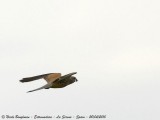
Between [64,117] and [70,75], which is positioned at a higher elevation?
[70,75]

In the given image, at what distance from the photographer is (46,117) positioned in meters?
52.4

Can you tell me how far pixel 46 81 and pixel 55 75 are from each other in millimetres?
1413

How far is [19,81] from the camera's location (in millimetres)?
52812

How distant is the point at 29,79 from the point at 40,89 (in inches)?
213

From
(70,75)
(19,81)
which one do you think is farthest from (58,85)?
(19,81)

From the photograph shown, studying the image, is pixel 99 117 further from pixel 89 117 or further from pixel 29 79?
pixel 29 79

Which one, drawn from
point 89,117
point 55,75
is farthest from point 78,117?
point 55,75

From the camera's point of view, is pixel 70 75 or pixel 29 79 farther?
pixel 29 79

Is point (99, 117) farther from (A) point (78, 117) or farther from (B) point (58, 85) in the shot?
(B) point (58, 85)

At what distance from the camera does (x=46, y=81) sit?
5197cm

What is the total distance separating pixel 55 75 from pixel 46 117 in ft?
13.9

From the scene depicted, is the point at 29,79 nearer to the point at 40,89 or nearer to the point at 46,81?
the point at 46,81

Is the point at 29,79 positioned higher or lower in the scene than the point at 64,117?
higher

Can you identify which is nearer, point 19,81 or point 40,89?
point 40,89
